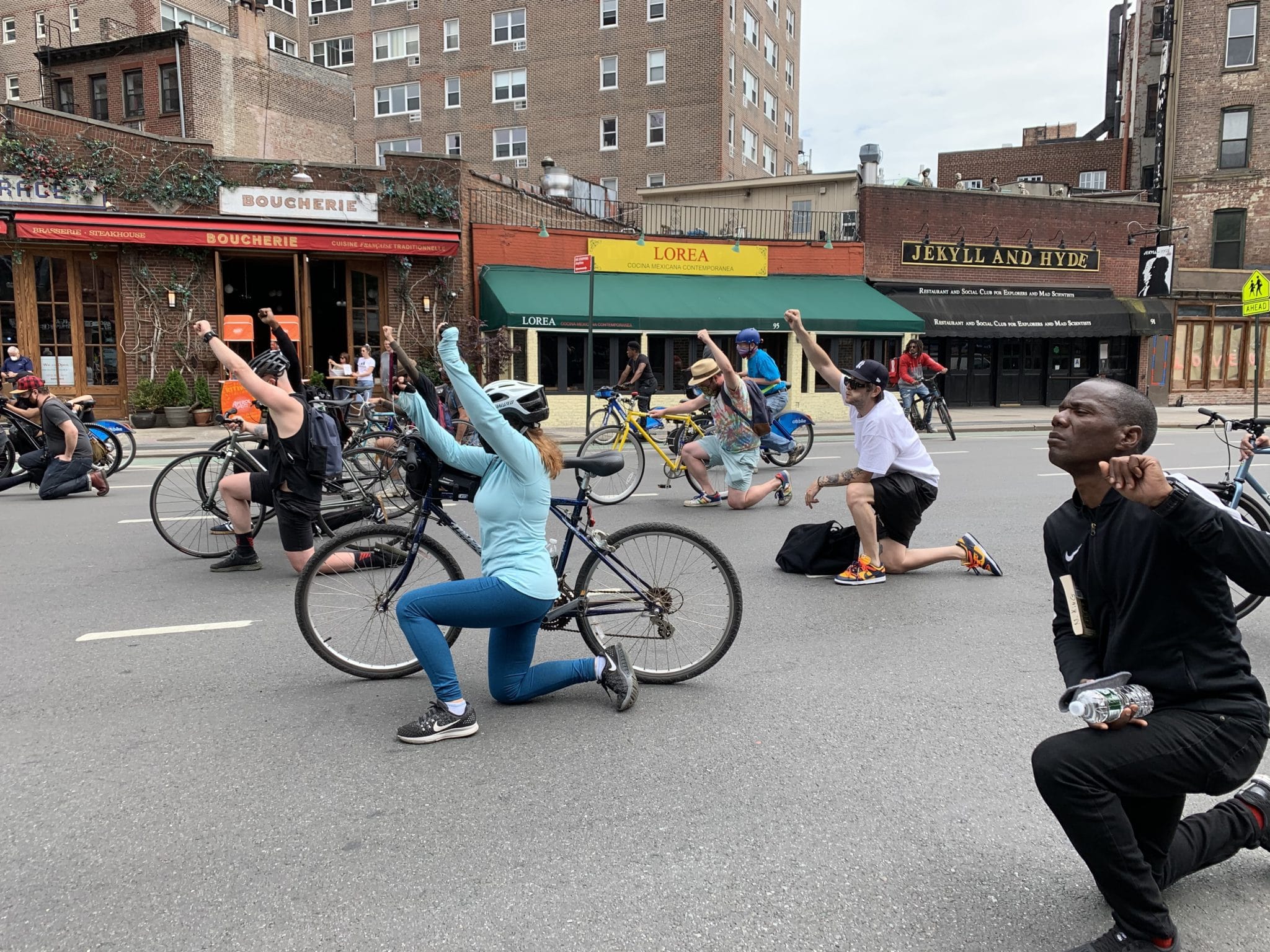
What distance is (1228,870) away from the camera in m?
2.89

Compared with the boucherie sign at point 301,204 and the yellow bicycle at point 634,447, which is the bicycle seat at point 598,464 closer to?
the yellow bicycle at point 634,447

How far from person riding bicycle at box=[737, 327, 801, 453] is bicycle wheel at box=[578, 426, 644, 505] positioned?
4.95 feet

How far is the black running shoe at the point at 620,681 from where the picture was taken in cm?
421

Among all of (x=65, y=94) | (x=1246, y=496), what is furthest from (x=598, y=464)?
(x=65, y=94)

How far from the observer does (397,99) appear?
1875 inches

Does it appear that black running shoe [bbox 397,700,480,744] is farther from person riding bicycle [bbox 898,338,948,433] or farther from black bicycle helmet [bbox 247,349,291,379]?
person riding bicycle [bbox 898,338,948,433]

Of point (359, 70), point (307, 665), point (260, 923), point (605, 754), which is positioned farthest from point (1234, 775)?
point (359, 70)

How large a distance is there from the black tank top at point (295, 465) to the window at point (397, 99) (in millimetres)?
45671

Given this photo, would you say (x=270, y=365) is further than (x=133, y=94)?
No

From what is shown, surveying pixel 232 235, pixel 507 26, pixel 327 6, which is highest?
pixel 327 6

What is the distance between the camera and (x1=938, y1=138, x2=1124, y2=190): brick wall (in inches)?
1884

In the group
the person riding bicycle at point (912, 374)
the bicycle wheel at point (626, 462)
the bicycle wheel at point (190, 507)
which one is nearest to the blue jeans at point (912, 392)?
the person riding bicycle at point (912, 374)

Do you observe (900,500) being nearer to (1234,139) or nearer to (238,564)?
(238,564)

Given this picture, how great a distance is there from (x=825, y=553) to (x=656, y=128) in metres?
40.0
